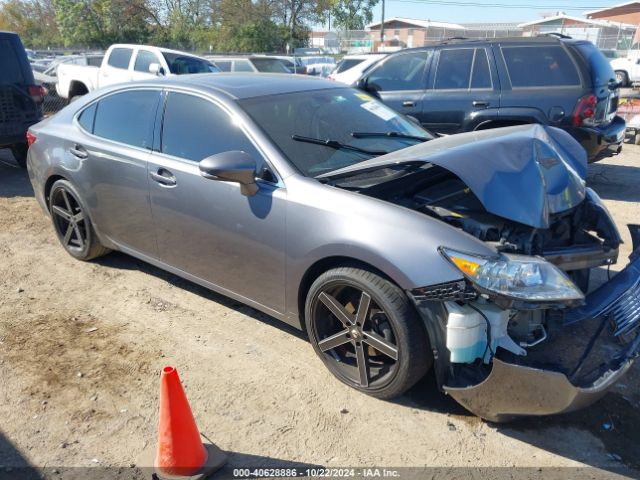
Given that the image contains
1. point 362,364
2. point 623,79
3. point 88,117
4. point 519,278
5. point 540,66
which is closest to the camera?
point 519,278

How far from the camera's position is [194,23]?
47.9 meters

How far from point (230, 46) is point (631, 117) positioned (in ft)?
114

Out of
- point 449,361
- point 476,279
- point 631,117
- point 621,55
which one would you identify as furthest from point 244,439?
point 621,55

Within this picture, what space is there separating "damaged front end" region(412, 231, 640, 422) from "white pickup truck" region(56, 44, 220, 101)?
10.8m

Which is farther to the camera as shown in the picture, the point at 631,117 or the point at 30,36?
the point at 30,36

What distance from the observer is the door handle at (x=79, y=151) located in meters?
4.39

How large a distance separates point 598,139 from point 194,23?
4750cm

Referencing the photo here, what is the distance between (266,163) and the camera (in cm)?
325

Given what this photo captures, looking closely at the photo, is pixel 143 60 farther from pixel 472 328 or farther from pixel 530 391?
pixel 530 391

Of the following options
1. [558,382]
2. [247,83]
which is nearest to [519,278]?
[558,382]

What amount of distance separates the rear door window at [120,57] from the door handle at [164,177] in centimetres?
1016

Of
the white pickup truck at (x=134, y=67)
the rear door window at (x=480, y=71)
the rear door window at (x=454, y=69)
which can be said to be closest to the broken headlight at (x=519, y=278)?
the rear door window at (x=480, y=71)

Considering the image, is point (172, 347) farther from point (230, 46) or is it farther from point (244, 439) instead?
point (230, 46)

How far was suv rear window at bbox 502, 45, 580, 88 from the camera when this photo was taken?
668cm
